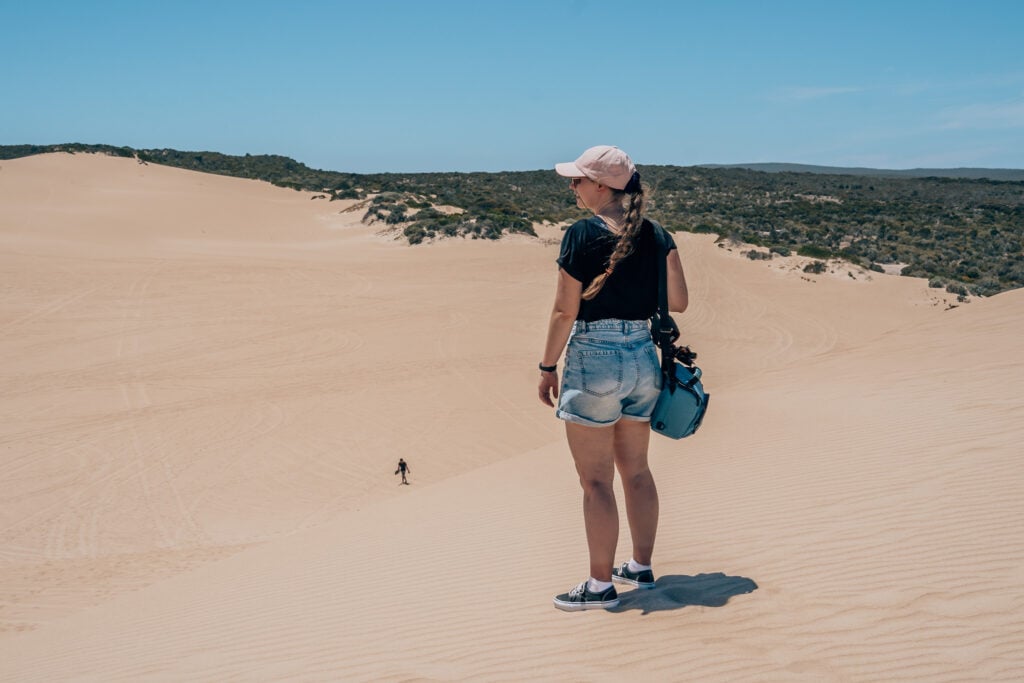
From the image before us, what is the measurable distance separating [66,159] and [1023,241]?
53.5 metres

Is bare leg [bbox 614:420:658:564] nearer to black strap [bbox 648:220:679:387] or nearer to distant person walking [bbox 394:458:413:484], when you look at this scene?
black strap [bbox 648:220:679:387]

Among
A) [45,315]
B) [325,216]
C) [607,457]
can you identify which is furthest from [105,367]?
[325,216]

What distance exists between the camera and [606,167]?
12.0 feet

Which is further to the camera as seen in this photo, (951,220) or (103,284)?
(951,220)

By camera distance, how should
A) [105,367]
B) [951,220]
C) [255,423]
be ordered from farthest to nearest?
1. [951,220]
2. [105,367]
3. [255,423]

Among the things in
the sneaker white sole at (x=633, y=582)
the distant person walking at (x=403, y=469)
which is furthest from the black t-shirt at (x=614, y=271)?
the distant person walking at (x=403, y=469)

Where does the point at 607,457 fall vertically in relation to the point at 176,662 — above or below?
above

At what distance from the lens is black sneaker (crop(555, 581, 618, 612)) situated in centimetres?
396

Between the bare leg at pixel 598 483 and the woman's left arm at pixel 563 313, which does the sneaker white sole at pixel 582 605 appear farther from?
the woman's left arm at pixel 563 313

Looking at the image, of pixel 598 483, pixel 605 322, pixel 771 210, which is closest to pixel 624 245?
pixel 605 322

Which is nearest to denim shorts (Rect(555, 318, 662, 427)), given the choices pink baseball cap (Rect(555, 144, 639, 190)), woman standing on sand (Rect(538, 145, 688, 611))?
woman standing on sand (Rect(538, 145, 688, 611))

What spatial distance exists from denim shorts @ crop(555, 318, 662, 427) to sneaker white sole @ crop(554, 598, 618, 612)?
92 cm

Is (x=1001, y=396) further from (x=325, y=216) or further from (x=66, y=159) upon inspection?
(x=66, y=159)

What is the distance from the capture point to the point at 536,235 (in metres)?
32.9
